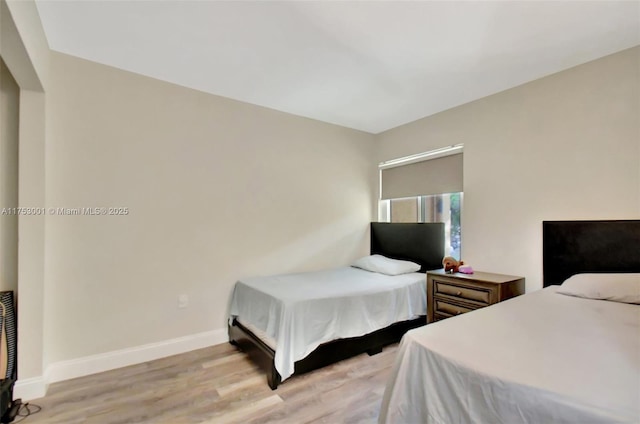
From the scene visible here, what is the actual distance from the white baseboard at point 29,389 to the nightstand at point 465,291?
10.0 feet

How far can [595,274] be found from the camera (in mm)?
2033

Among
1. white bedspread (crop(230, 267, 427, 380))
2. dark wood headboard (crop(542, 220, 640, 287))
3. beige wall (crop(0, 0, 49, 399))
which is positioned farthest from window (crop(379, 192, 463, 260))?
beige wall (crop(0, 0, 49, 399))

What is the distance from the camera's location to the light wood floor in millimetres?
1792

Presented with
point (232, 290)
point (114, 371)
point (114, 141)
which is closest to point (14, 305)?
point (114, 371)

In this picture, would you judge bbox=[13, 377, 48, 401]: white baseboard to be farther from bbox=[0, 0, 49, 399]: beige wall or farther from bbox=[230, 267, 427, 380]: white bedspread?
bbox=[230, 267, 427, 380]: white bedspread

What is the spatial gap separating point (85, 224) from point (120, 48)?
1.38 metres

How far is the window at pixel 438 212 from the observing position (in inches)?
126

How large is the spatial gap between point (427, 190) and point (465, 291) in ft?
4.42

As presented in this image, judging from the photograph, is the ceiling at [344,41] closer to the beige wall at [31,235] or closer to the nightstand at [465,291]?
the beige wall at [31,235]

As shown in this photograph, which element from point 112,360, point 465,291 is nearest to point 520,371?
point 465,291

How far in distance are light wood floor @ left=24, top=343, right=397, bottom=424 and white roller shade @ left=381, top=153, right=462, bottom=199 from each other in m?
1.96

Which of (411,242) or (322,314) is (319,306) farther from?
(411,242)

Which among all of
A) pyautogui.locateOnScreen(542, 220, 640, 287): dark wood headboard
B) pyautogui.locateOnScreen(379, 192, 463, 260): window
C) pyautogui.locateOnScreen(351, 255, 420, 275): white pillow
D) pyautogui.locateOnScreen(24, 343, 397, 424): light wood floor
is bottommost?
pyautogui.locateOnScreen(24, 343, 397, 424): light wood floor

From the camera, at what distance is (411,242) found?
11.7ft
